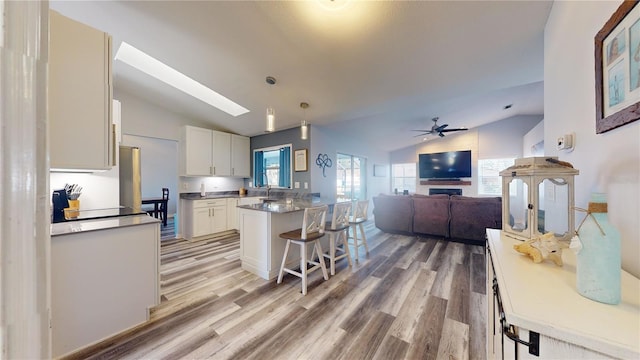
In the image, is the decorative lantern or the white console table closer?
the white console table

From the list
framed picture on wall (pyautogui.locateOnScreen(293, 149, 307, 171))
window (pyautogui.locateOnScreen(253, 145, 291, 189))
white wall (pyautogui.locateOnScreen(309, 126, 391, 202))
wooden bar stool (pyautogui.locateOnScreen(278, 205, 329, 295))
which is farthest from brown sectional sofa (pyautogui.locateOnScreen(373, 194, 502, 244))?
wooden bar stool (pyautogui.locateOnScreen(278, 205, 329, 295))

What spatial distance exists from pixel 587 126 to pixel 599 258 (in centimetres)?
96

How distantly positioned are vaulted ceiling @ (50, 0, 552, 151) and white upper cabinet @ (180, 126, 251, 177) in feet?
3.69

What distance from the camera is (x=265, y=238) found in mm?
2723

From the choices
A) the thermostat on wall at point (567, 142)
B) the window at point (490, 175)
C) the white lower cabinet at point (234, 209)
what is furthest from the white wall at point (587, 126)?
the window at point (490, 175)

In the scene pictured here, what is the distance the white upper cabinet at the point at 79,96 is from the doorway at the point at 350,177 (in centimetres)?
414

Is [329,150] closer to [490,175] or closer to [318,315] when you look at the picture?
[318,315]

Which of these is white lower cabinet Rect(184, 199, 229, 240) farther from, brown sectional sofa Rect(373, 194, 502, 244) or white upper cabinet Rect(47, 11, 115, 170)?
brown sectional sofa Rect(373, 194, 502, 244)

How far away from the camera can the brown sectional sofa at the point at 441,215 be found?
392cm

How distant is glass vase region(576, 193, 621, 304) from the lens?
2.08 ft

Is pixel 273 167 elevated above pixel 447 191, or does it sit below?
above

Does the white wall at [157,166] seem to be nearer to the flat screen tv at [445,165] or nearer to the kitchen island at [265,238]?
the kitchen island at [265,238]

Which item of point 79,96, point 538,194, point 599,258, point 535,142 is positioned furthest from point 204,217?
point 535,142

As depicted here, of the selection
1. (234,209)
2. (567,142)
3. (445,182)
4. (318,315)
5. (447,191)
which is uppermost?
(567,142)
